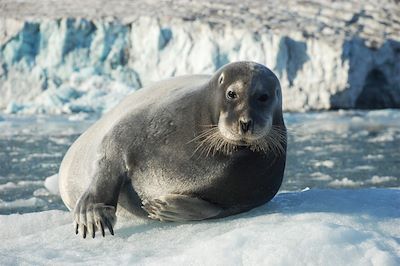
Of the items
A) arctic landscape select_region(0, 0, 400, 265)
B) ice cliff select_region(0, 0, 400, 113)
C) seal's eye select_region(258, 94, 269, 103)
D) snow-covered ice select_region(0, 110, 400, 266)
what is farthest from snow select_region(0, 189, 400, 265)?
ice cliff select_region(0, 0, 400, 113)

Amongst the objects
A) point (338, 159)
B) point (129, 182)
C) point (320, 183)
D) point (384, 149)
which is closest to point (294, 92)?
point (384, 149)

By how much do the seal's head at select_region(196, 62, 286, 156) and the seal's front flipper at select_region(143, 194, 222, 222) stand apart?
23cm

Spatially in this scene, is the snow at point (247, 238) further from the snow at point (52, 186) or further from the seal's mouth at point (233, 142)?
the snow at point (52, 186)

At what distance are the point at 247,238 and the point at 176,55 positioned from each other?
1632 centimetres

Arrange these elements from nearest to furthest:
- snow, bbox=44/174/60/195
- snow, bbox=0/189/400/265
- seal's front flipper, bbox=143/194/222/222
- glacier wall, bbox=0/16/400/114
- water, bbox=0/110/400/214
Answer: snow, bbox=0/189/400/265 < seal's front flipper, bbox=143/194/222/222 < snow, bbox=44/174/60/195 < water, bbox=0/110/400/214 < glacier wall, bbox=0/16/400/114

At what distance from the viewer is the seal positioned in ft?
7.86

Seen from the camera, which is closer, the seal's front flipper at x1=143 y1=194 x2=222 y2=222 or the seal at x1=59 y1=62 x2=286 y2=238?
the seal at x1=59 y1=62 x2=286 y2=238

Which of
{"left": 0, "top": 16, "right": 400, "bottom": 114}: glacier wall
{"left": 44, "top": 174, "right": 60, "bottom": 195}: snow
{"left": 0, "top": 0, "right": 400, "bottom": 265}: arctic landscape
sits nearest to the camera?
{"left": 44, "top": 174, "right": 60, "bottom": 195}: snow

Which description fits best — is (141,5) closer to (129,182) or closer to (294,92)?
(294,92)

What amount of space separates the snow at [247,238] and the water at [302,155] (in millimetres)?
537

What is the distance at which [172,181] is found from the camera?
2.58m

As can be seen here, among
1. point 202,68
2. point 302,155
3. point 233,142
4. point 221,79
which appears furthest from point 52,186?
point 202,68

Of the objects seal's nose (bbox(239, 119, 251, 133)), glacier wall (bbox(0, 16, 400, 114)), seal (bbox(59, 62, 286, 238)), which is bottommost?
glacier wall (bbox(0, 16, 400, 114))

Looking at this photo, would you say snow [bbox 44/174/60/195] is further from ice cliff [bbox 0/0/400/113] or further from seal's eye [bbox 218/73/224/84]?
ice cliff [bbox 0/0/400/113]
